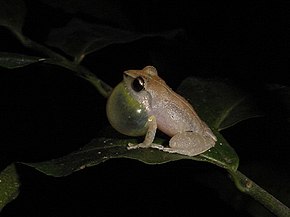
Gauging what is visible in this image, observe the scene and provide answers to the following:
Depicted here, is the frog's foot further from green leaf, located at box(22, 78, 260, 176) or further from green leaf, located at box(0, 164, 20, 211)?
green leaf, located at box(0, 164, 20, 211)

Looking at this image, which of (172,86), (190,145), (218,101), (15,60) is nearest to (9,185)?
(15,60)

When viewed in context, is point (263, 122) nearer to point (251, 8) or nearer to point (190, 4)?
point (251, 8)

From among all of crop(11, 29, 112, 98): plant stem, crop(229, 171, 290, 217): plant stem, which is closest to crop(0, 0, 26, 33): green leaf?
crop(11, 29, 112, 98): plant stem

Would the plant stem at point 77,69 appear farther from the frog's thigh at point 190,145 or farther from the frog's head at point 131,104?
the frog's thigh at point 190,145

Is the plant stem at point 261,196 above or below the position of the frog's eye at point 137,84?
below

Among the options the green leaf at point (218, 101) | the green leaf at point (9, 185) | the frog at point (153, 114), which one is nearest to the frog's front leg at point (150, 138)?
the frog at point (153, 114)

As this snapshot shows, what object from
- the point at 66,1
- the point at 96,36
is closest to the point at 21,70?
the point at 66,1
